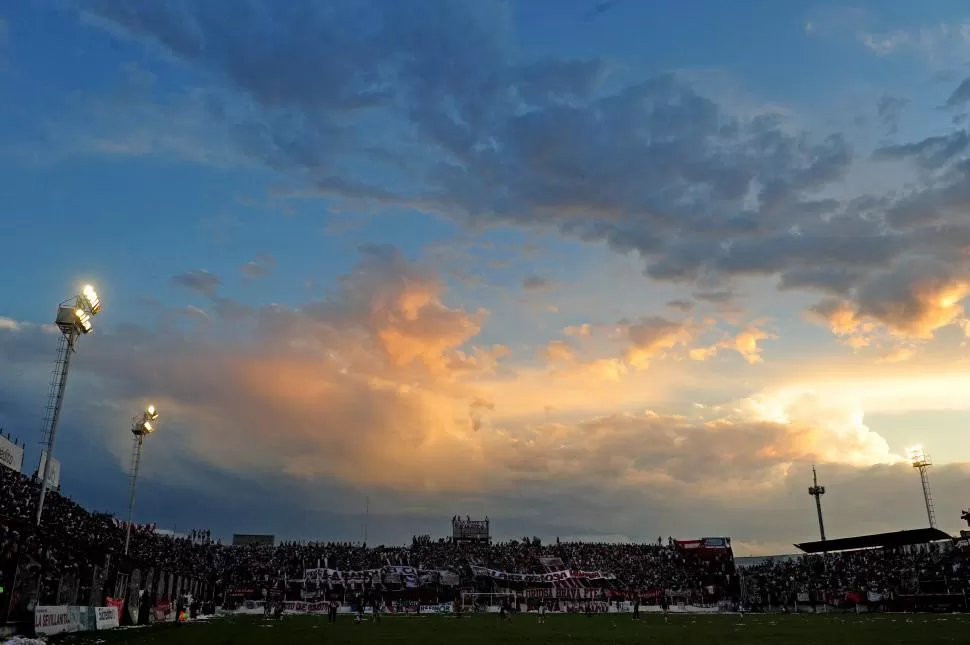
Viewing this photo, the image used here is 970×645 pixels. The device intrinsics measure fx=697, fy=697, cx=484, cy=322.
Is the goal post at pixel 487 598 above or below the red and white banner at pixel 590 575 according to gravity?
below

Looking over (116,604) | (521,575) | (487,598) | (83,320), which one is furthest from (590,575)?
(83,320)

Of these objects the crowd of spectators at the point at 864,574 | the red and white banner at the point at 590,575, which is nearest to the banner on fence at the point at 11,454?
the red and white banner at the point at 590,575

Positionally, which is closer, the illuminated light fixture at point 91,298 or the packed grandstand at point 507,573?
the illuminated light fixture at point 91,298

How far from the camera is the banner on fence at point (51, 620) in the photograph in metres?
31.3

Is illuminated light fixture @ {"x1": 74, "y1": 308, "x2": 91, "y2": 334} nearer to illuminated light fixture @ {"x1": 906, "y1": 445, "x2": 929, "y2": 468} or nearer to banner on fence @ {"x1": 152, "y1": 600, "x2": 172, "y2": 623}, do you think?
banner on fence @ {"x1": 152, "y1": 600, "x2": 172, "y2": 623}

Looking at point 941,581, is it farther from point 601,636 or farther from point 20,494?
point 20,494

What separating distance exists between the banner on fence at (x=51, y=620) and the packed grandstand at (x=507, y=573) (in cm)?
1419

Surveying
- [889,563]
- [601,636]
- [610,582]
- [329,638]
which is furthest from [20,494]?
[889,563]

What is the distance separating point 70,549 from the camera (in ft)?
115

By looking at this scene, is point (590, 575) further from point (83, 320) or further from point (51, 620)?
point (83, 320)

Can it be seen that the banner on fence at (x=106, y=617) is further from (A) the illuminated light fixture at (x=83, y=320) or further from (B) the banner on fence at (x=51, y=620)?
(A) the illuminated light fixture at (x=83, y=320)

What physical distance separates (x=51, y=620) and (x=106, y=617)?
8.95m

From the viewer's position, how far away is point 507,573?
88.9 metres

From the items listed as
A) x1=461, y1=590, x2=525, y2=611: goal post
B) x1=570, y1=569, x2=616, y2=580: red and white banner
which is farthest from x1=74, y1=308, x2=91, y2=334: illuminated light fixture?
x1=570, y1=569, x2=616, y2=580: red and white banner
